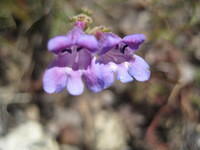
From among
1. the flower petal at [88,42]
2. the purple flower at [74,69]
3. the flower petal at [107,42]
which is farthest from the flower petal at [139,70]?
the flower petal at [88,42]

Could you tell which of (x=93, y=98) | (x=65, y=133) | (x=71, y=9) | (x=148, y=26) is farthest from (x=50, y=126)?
(x=148, y=26)

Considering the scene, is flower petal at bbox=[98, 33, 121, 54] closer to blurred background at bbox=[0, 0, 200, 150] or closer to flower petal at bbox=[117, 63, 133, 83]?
flower petal at bbox=[117, 63, 133, 83]

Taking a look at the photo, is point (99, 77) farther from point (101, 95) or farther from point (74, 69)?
point (101, 95)

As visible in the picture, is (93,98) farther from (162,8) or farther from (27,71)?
(162,8)

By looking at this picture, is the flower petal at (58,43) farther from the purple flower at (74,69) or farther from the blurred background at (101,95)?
the blurred background at (101,95)

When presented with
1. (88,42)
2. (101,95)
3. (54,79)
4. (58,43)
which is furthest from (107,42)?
(101,95)

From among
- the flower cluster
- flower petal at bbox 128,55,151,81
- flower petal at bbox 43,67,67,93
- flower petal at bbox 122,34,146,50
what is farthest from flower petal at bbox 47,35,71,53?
flower petal at bbox 128,55,151,81
